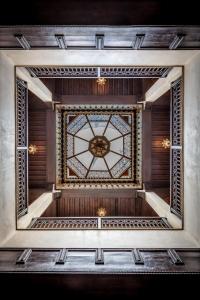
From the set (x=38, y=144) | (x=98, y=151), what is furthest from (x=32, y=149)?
(x=98, y=151)

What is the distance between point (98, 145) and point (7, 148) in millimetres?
5932

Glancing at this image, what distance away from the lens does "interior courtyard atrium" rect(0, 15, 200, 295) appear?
5.06 meters

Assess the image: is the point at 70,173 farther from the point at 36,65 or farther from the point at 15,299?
→ the point at 15,299

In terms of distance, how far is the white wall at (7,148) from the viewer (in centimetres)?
579

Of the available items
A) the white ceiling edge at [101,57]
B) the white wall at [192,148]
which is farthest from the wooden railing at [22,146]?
the white wall at [192,148]

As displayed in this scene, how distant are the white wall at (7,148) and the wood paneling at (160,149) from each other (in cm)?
571

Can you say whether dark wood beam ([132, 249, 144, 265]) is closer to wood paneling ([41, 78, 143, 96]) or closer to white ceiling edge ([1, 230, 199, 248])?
white ceiling edge ([1, 230, 199, 248])

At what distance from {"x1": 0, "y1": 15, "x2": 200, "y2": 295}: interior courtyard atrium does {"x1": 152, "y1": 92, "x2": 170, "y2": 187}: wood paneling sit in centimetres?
4
